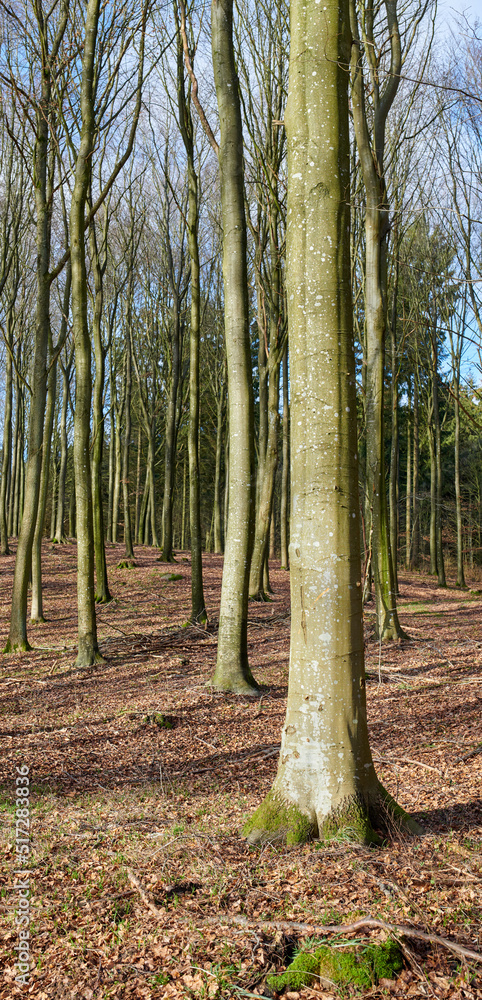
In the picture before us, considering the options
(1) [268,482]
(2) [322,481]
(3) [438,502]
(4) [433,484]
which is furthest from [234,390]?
(4) [433,484]

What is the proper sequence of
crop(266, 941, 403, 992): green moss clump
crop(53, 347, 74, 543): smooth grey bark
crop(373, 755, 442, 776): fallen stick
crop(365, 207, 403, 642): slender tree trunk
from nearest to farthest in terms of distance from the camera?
crop(266, 941, 403, 992): green moss clump
crop(373, 755, 442, 776): fallen stick
crop(365, 207, 403, 642): slender tree trunk
crop(53, 347, 74, 543): smooth grey bark

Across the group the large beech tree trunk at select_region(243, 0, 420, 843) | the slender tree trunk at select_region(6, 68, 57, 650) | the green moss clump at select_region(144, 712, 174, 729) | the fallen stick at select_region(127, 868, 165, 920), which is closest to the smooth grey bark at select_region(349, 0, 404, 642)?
the green moss clump at select_region(144, 712, 174, 729)

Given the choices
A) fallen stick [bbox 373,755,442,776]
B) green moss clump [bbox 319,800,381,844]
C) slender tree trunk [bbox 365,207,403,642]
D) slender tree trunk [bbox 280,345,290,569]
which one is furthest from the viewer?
slender tree trunk [bbox 280,345,290,569]

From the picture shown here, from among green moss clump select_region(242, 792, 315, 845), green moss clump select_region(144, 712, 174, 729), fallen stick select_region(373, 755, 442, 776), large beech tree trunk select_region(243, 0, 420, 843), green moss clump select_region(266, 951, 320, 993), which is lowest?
green moss clump select_region(144, 712, 174, 729)

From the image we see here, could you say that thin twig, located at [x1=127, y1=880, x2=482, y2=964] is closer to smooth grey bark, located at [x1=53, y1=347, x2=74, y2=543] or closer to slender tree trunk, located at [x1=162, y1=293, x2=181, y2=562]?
slender tree trunk, located at [x1=162, y1=293, x2=181, y2=562]

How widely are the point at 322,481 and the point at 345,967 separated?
2.01 metres

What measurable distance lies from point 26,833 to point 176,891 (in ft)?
4.43

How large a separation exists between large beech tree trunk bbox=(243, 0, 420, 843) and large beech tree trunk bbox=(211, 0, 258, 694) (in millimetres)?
3505

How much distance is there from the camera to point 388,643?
31.3 feet

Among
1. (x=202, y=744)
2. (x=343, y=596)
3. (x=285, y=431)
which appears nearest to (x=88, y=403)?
(x=202, y=744)

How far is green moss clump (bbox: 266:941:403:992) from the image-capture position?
2.16 meters

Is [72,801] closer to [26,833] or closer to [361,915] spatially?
[26,833]

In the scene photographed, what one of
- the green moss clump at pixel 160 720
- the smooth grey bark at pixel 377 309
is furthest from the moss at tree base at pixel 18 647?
the smooth grey bark at pixel 377 309

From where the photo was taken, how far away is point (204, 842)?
3299 mm
